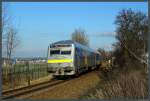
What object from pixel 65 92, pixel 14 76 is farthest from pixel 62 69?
pixel 65 92

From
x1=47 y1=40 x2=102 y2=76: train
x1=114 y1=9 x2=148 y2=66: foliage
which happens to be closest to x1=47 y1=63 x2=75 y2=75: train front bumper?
x1=47 y1=40 x2=102 y2=76: train

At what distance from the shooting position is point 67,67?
2441 centimetres

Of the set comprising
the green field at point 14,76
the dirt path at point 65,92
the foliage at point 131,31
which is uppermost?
the foliage at point 131,31

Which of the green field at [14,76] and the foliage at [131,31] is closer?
the green field at [14,76]

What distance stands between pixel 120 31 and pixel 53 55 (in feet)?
25.2

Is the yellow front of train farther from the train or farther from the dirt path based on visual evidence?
the dirt path

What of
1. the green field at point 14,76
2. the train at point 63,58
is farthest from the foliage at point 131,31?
the green field at point 14,76

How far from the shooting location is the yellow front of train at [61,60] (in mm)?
24422

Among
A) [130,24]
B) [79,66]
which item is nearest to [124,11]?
[130,24]

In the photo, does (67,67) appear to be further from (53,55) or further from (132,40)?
(132,40)

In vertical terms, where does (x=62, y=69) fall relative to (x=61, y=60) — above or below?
below

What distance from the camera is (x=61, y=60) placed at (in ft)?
Answer: 81.9

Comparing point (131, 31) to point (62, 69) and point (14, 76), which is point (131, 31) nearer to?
point (62, 69)

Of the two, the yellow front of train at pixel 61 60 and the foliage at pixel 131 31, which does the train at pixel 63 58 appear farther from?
the foliage at pixel 131 31
